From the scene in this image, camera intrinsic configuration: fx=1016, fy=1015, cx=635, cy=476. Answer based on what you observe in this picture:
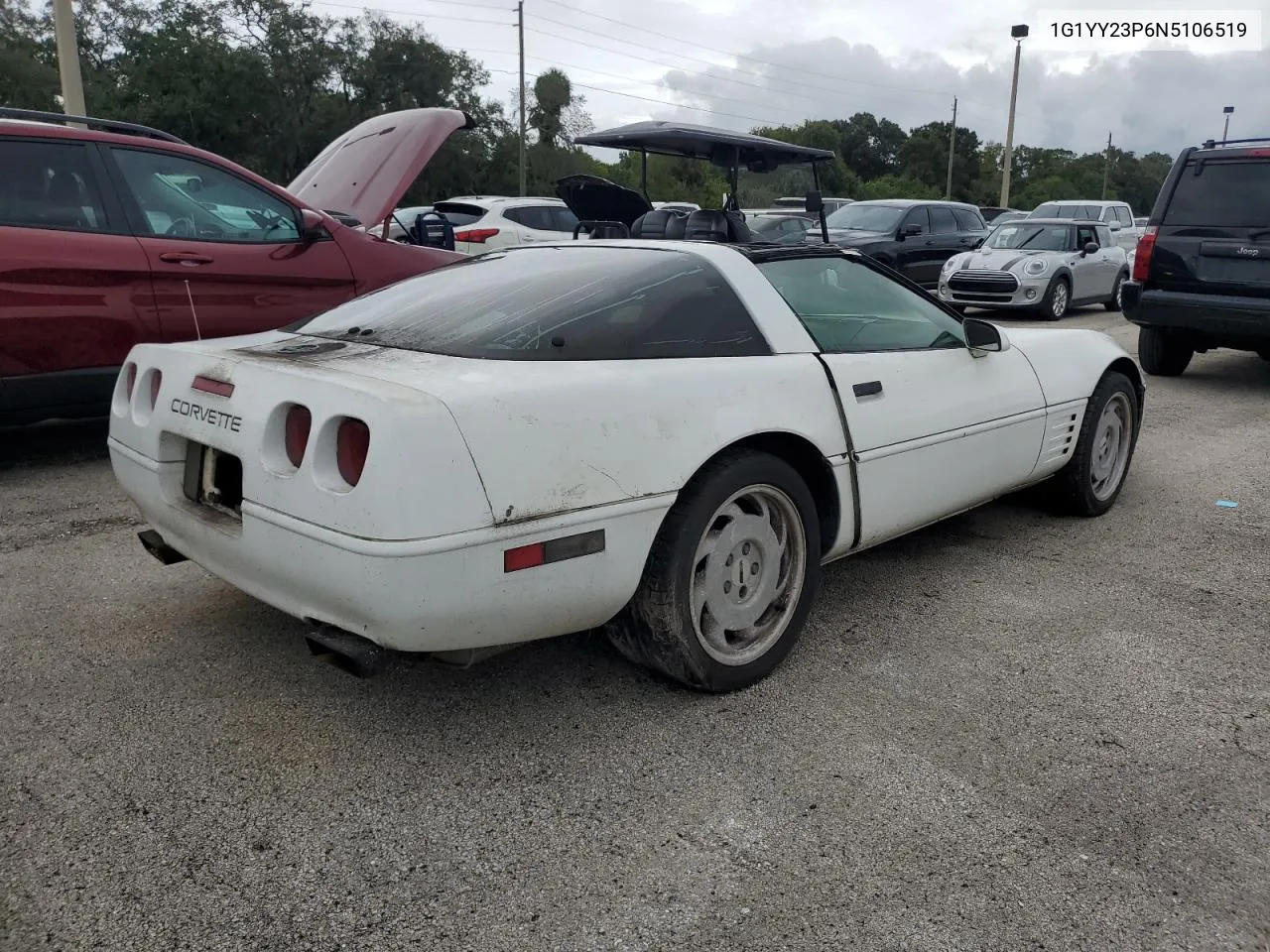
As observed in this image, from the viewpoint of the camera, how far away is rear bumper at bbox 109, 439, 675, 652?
2209 mm

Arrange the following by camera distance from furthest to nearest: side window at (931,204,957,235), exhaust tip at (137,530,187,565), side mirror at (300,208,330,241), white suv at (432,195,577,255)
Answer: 1. side window at (931,204,957,235)
2. white suv at (432,195,577,255)
3. side mirror at (300,208,330,241)
4. exhaust tip at (137,530,187,565)

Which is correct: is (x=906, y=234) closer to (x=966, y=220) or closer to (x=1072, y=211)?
(x=966, y=220)

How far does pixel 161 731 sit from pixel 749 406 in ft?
5.84

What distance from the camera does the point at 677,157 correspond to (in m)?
7.77

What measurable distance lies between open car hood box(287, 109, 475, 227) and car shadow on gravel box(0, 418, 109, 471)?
6.22 feet

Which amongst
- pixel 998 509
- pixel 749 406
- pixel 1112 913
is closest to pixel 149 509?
pixel 749 406

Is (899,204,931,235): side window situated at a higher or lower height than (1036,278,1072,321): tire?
higher

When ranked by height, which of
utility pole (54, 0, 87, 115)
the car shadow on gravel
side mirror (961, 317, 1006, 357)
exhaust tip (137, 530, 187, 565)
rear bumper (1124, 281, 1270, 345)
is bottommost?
the car shadow on gravel

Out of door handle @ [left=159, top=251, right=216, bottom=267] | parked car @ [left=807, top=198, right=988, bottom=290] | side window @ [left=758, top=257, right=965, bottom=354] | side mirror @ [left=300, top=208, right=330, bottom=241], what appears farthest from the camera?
parked car @ [left=807, top=198, right=988, bottom=290]

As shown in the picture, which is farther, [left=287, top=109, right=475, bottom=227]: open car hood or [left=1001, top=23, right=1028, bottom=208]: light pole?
[left=1001, top=23, right=1028, bottom=208]: light pole

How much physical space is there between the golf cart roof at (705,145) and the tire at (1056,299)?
6.07 meters

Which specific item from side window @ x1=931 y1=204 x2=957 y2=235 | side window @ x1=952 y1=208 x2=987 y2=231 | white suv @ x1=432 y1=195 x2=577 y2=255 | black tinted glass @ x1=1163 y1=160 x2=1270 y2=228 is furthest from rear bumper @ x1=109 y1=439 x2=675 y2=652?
side window @ x1=952 y1=208 x2=987 y2=231

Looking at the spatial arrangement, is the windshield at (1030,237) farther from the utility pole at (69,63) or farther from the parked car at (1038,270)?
the utility pole at (69,63)

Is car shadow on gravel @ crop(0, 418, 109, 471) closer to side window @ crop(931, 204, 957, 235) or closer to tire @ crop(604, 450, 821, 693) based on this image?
tire @ crop(604, 450, 821, 693)
